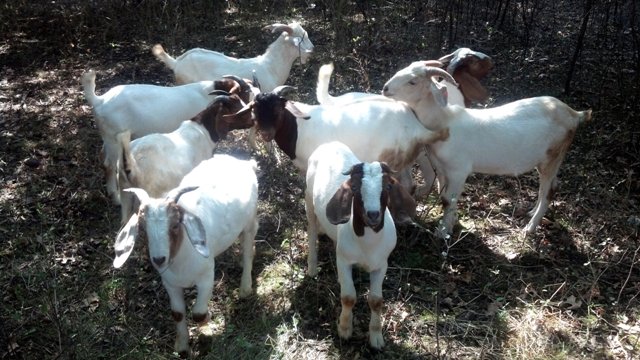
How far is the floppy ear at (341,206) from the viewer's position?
403cm

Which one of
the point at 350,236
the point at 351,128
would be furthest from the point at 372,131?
the point at 350,236

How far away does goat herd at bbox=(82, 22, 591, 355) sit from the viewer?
4070mm

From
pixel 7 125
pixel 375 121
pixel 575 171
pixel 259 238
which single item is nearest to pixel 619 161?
pixel 575 171

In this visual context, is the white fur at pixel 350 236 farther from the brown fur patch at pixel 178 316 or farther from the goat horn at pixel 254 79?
the goat horn at pixel 254 79

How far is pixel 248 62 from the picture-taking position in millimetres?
7906

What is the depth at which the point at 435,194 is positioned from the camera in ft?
21.6

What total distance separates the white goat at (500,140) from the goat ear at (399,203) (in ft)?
5.35

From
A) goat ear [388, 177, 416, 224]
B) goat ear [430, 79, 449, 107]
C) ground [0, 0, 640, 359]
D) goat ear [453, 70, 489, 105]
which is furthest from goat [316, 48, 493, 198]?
goat ear [388, 177, 416, 224]

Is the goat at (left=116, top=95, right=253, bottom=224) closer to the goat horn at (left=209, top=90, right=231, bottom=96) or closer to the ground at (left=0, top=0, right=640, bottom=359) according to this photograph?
the goat horn at (left=209, top=90, right=231, bottom=96)

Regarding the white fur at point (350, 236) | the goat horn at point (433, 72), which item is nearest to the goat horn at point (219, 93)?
the white fur at point (350, 236)

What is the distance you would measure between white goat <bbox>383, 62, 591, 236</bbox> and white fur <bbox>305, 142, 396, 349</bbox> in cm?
130

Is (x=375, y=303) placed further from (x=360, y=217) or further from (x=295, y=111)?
(x=295, y=111)

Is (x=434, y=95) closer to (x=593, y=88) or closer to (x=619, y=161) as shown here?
(x=619, y=161)

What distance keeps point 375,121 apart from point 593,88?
Result: 14.8 ft
